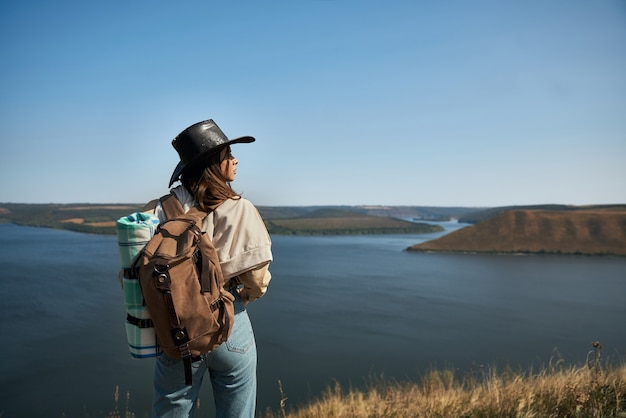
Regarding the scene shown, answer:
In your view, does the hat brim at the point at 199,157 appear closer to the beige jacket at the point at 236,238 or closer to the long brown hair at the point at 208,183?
the long brown hair at the point at 208,183

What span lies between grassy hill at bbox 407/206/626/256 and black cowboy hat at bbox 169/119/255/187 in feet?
137

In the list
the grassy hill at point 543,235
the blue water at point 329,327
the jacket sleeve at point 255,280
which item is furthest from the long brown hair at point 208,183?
the grassy hill at point 543,235

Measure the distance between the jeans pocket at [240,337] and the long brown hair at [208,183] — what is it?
A: 361mm

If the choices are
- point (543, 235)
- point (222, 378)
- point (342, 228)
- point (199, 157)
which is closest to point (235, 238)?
point (199, 157)

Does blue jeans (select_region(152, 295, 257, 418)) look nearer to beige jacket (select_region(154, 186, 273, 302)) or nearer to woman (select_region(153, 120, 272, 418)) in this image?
woman (select_region(153, 120, 272, 418))

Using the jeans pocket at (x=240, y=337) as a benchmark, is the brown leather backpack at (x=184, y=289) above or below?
above

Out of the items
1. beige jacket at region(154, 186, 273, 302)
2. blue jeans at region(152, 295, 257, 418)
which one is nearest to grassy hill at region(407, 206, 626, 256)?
blue jeans at region(152, 295, 257, 418)

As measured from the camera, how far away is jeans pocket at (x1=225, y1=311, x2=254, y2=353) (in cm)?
131

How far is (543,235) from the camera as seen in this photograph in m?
40.1

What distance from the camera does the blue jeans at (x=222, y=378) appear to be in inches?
50.6

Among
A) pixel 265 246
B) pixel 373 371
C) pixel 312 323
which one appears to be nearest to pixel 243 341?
pixel 265 246

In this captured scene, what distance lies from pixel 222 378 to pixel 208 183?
0.61 m

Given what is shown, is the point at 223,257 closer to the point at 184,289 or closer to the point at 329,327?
the point at 184,289

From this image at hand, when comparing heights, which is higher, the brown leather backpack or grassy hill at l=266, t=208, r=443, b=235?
the brown leather backpack
